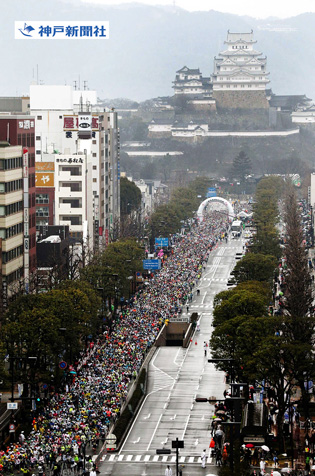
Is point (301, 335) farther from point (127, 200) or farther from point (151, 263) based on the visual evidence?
point (127, 200)

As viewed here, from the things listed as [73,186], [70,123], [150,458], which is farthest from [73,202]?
[150,458]

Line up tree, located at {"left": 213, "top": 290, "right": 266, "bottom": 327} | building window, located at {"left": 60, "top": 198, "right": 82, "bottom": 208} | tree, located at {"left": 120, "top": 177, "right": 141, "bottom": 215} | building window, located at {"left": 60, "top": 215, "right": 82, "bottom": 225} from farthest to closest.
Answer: tree, located at {"left": 120, "top": 177, "right": 141, "bottom": 215} → building window, located at {"left": 60, "top": 198, "right": 82, "bottom": 208} → building window, located at {"left": 60, "top": 215, "right": 82, "bottom": 225} → tree, located at {"left": 213, "top": 290, "right": 266, "bottom": 327}

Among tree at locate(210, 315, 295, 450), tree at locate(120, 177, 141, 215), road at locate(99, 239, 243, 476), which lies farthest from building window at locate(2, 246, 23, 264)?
tree at locate(120, 177, 141, 215)

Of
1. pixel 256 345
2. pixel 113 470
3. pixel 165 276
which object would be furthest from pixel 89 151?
pixel 113 470

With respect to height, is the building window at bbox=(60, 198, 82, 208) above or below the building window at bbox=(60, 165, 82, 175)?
below

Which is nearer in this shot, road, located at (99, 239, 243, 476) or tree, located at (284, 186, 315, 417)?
road, located at (99, 239, 243, 476)

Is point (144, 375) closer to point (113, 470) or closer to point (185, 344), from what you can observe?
point (185, 344)

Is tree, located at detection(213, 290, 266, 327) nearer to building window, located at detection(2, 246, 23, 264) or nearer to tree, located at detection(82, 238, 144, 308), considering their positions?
tree, located at detection(82, 238, 144, 308)
